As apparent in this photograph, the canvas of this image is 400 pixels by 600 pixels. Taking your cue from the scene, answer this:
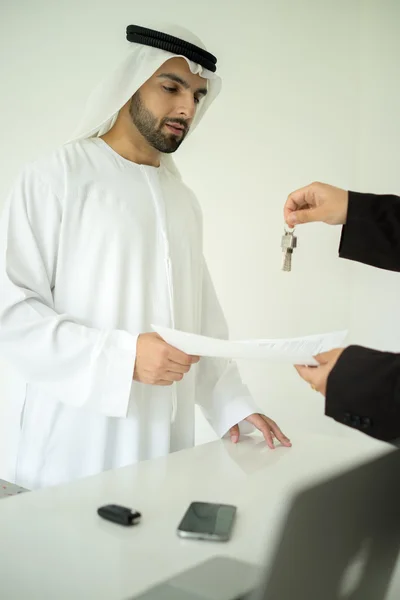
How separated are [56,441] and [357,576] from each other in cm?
134

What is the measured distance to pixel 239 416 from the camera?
1.89m

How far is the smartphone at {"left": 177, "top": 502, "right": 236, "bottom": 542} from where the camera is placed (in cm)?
112

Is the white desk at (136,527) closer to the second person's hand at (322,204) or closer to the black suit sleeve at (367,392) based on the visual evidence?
the black suit sleeve at (367,392)

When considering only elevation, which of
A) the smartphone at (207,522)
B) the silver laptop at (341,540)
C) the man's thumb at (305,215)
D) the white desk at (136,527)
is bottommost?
the white desk at (136,527)

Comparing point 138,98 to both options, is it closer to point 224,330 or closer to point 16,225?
point 16,225

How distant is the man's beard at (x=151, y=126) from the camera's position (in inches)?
83.7

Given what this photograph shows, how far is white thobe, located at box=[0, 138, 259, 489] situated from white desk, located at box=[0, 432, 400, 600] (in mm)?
273

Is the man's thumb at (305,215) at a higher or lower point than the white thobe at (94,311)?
higher

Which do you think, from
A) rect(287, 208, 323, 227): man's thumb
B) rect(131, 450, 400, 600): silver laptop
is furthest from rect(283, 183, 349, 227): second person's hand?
rect(131, 450, 400, 600): silver laptop

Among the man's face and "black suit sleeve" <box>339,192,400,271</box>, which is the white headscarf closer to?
the man's face

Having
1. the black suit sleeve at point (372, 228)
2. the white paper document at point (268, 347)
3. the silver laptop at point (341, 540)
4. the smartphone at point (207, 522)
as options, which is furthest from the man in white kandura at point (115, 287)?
the silver laptop at point (341, 540)

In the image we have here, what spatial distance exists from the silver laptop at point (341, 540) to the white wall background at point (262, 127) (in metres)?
2.97

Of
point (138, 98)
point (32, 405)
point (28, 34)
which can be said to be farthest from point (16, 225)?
point (28, 34)

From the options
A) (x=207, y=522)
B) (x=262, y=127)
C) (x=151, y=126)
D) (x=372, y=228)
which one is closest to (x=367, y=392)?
(x=207, y=522)
